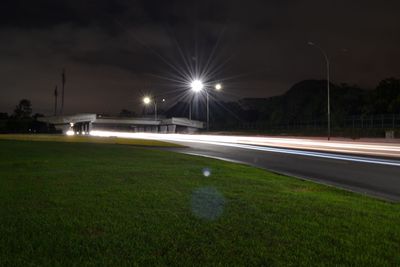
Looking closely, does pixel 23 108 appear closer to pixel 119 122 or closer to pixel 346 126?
pixel 119 122

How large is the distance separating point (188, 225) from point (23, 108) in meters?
153

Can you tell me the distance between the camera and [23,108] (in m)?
143

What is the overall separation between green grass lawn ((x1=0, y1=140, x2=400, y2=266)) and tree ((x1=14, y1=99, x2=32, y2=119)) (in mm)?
146173

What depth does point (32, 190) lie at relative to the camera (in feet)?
26.9

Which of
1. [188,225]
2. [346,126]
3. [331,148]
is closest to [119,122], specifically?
[346,126]

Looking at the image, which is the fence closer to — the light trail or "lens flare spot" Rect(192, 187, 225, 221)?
the light trail

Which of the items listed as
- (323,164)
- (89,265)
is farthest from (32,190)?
(323,164)

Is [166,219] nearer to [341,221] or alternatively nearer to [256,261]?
[256,261]

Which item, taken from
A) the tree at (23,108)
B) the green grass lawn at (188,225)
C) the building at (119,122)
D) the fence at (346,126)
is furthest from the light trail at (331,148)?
the tree at (23,108)

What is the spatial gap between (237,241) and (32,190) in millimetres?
5254

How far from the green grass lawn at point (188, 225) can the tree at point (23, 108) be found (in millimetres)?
146173

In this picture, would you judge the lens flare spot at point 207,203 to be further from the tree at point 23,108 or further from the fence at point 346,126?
the tree at point 23,108

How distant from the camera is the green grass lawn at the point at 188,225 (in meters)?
4.39

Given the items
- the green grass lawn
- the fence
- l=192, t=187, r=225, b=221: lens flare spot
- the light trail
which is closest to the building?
the fence
